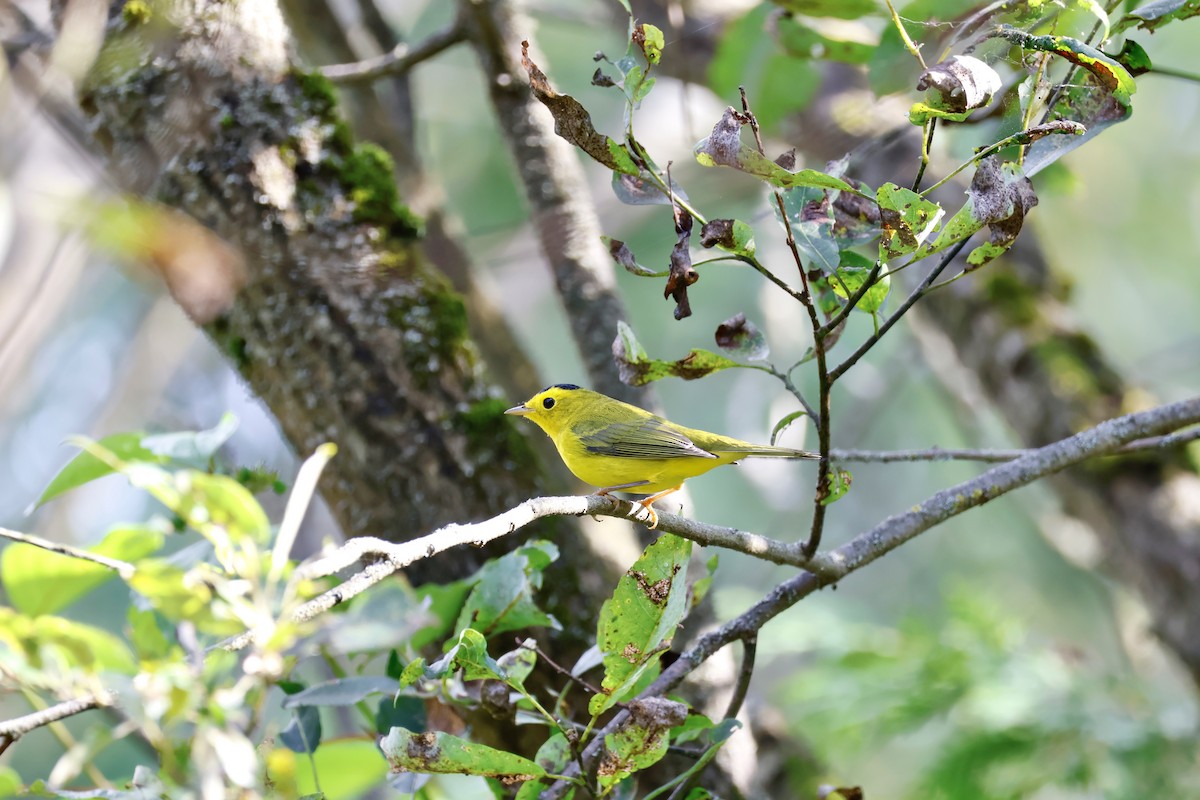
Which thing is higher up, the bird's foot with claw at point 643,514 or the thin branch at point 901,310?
the thin branch at point 901,310

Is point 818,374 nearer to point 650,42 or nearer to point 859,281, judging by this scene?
point 859,281

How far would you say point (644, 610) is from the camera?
1.44 m

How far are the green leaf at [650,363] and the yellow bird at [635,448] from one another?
2.67 feet

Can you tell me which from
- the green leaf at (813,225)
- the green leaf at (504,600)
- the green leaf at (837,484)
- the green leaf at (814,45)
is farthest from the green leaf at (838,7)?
the green leaf at (504,600)

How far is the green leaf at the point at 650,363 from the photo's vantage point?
1.67 meters

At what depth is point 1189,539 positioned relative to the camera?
11.7ft

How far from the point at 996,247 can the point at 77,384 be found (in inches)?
317

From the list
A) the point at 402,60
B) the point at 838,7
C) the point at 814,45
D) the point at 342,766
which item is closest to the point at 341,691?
the point at 342,766

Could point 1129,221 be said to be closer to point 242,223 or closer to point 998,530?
point 998,530

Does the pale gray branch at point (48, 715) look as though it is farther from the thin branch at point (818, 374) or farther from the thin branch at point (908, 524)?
the thin branch at point (818, 374)

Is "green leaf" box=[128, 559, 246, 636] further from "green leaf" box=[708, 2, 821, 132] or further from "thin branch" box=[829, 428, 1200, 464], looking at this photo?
"green leaf" box=[708, 2, 821, 132]

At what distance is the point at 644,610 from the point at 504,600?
41cm

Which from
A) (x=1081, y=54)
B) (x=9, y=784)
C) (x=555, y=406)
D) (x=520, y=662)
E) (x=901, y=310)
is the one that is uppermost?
(x=555, y=406)

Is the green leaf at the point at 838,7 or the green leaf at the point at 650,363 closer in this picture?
the green leaf at the point at 650,363
